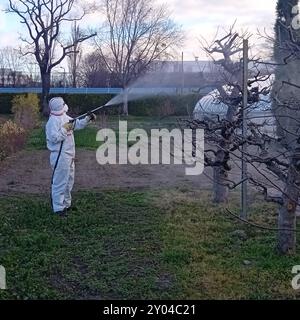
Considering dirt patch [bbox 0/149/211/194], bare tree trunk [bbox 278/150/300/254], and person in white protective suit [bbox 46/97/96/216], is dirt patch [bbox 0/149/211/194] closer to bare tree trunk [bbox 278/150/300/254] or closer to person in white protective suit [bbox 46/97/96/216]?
person in white protective suit [bbox 46/97/96/216]

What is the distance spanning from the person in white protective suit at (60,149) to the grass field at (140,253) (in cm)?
26

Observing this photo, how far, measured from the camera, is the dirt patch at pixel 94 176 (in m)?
9.91

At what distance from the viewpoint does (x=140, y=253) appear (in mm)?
5555

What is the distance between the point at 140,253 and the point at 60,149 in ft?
7.97

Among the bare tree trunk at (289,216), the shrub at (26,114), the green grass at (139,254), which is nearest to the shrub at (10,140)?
the shrub at (26,114)

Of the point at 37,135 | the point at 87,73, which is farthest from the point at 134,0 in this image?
the point at 37,135

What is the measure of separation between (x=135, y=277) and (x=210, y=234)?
65.3 inches

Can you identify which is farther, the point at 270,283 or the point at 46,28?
the point at 46,28

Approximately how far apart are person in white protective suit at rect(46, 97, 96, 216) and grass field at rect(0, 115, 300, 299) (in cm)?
26

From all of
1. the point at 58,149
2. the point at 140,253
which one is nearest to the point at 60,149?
the point at 58,149

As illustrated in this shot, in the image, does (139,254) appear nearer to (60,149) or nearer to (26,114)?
(60,149)

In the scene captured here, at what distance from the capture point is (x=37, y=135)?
68.4 ft

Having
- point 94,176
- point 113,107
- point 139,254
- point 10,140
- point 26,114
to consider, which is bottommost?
point 139,254
